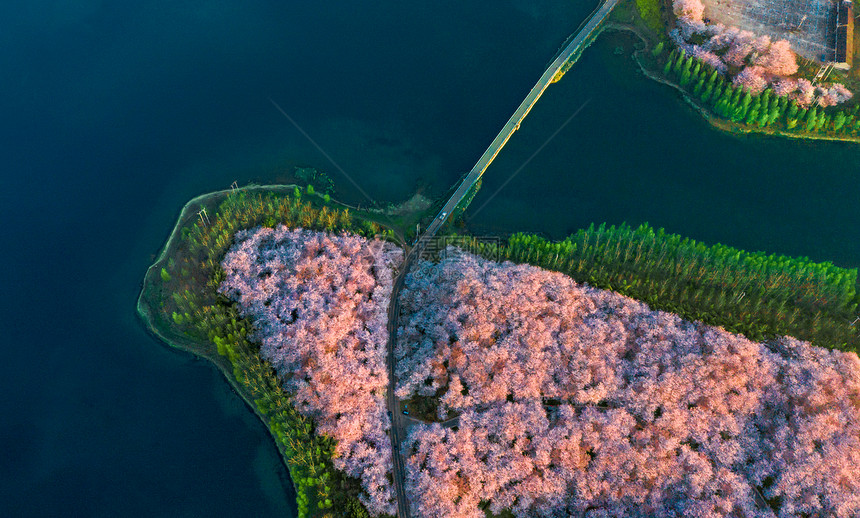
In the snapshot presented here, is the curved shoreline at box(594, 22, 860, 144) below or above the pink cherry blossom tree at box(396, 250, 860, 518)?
above

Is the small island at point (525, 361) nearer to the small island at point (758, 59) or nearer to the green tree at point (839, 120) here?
the small island at point (758, 59)

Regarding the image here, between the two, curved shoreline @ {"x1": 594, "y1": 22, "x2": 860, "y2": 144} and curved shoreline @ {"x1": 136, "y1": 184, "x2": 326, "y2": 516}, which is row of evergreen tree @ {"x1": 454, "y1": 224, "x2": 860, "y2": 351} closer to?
curved shoreline @ {"x1": 594, "y1": 22, "x2": 860, "y2": 144}

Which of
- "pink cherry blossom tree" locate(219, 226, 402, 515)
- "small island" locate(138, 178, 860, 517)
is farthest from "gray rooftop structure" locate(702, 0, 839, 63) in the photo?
"pink cherry blossom tree" locate(219, 226, 402, 515)

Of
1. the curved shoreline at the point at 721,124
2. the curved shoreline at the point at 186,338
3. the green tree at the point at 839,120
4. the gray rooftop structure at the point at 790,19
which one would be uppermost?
the gray rooftop structure at the point at 790,19

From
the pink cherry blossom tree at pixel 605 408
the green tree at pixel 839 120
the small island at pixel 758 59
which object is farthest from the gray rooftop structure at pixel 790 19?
the pink cherry blossom tree at pixel 605 408

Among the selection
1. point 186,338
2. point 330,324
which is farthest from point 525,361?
point 186,338
